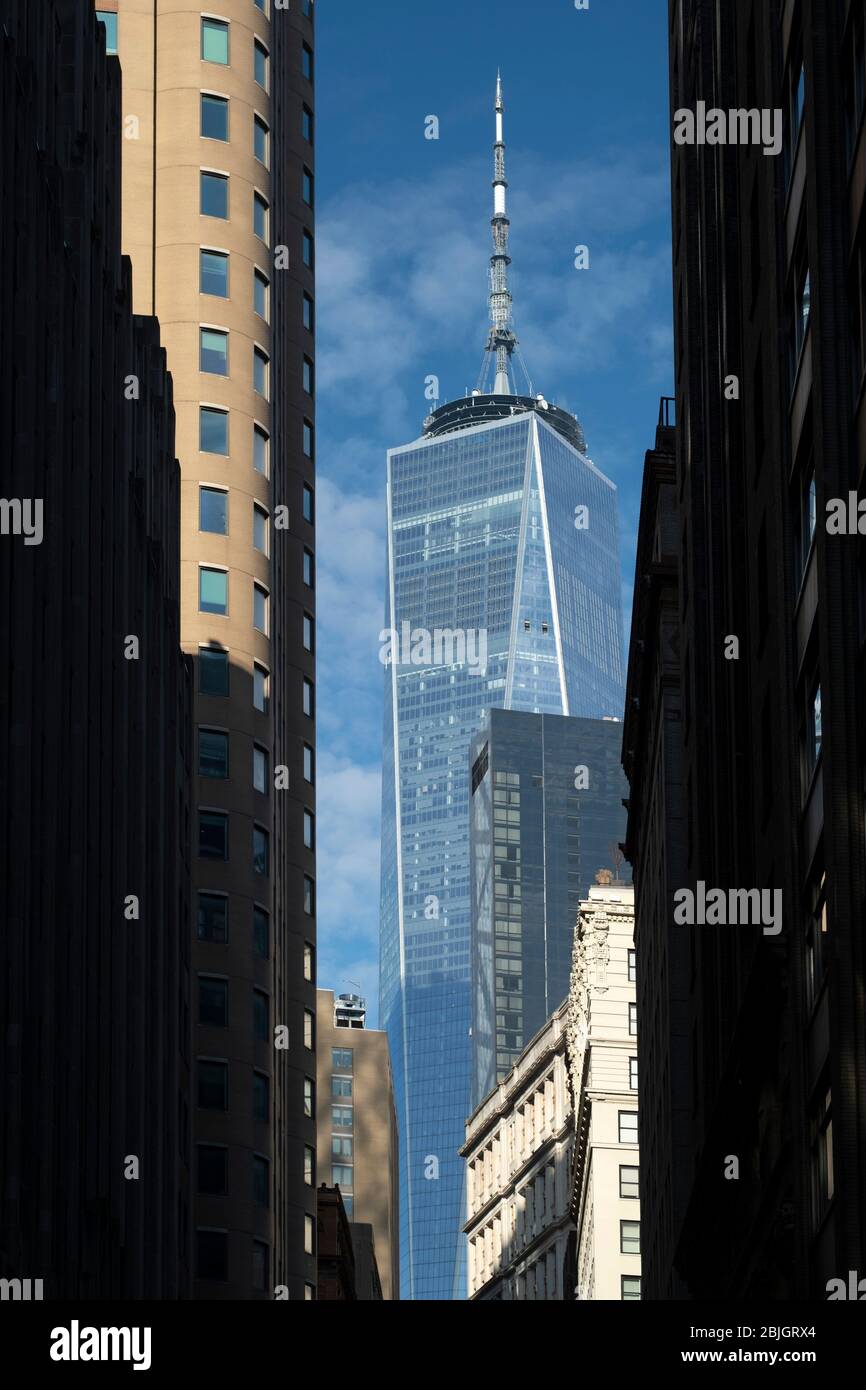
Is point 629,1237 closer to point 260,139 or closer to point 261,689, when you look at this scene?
point 261,689

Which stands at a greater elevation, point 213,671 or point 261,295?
point 261,295

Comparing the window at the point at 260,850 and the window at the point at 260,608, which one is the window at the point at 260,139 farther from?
the window at the point at 260,850

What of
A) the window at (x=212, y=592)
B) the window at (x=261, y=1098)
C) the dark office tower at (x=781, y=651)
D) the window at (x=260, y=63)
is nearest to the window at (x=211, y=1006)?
the window at (x=261, y=1098)

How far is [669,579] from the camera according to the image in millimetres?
88000

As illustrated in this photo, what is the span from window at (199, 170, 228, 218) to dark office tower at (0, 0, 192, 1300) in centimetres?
2382

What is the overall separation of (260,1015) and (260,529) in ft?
59.0

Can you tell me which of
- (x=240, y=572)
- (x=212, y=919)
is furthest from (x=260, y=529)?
(x=212, y=919)

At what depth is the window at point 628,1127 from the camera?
408 feet

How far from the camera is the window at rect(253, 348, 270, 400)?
9569 centimetres

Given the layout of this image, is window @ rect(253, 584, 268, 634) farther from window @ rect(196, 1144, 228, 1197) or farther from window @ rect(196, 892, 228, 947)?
window @ rect(196, 1144, 228, 1197)

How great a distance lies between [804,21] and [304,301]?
6454 centimetres

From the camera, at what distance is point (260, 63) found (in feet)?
325

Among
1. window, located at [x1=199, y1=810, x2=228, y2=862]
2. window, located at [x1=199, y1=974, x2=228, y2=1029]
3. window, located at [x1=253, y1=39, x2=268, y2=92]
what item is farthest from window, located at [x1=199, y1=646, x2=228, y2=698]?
window, located at [x1=253, y1=39, x2=268, y2=92]

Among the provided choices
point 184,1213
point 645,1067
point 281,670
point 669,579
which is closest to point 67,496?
point 184,1213
